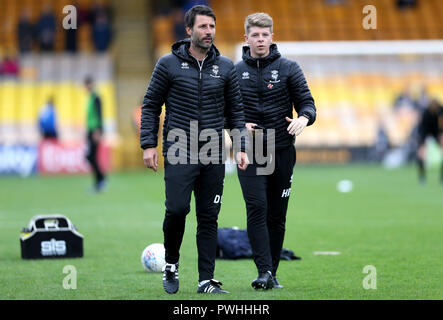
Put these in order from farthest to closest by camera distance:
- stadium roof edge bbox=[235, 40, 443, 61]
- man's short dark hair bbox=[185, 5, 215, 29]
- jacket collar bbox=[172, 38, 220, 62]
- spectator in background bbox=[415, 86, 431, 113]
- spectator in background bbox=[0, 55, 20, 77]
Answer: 1. stadium roof edge bbox=[235, 40, 443, 61]
2. spectator in background bbox=[415, 86, 431, 113]
3. spectator in background bbox=[0, 55, 20, 77]
4. jacket collar bbox=[172, 38, 220, 62]
5. man's short dark hair bbox=[185, 5, 215, 29]

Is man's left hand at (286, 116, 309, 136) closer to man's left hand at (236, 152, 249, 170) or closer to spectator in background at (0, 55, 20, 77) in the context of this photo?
man's left hand at (236, 152, 249, 170)

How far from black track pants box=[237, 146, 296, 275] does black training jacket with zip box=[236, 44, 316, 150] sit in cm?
22

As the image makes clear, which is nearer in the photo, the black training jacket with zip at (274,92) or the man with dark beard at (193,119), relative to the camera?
the man with dark beard at (193,119)

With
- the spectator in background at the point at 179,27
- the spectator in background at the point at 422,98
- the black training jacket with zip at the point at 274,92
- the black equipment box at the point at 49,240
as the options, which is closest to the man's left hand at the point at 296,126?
the black training jacket with zip at the point at 274,92

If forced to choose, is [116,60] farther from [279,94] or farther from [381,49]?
[279,94]

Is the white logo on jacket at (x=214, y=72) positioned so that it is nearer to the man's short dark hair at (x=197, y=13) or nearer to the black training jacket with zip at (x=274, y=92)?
the man's short dark hair at (x=197, y=13)

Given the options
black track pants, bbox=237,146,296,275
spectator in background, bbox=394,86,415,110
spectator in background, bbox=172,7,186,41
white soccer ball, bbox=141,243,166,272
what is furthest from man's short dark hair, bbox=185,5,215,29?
spectator in background, bbox=394,86,415,110

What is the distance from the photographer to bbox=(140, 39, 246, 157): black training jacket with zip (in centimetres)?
773

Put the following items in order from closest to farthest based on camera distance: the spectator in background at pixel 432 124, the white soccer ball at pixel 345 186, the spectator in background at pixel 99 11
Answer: the white soccer ball at pixel 345 186, the spectator in background at pixel 432 124, the spectator in background at pixel 99 11

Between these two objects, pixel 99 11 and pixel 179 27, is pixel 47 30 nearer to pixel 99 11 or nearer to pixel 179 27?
pixel 99 11

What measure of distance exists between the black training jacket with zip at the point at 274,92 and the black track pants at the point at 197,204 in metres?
0.65

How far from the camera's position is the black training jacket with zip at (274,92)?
323 inches

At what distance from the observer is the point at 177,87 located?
305 inches
